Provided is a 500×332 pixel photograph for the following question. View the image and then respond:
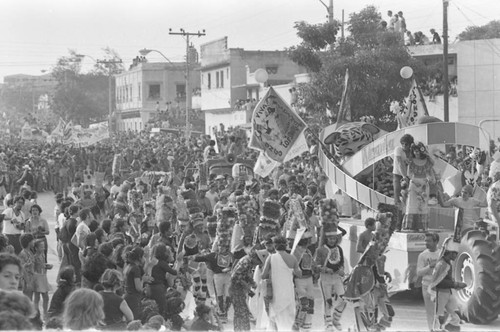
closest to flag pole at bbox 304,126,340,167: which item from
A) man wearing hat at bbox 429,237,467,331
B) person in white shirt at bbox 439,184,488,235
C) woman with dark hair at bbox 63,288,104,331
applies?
person in white shirt at bbox 439,184,488,235

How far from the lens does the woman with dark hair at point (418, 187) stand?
1454 cm

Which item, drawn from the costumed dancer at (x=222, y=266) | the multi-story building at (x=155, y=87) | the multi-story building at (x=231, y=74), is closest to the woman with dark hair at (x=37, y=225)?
the costumed dancer at (x=222, y=266)

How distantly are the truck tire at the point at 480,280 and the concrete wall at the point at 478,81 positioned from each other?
88.3 feet

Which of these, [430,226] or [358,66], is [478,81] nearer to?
[358,66]

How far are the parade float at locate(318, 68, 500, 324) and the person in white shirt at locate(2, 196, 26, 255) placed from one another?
5079mm

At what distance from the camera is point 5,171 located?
1383 inches

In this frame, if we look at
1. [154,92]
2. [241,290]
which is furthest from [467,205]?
[154,92]

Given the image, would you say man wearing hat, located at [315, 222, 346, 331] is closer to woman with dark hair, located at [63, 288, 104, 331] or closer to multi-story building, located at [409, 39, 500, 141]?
woman with dark hair, located at [63, 288, 104, 331]

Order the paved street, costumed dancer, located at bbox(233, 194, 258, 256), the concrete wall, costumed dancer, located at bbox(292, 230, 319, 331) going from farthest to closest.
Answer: the concrete wall, costumed dancer, located at bbox(233, 194, 258, 256), the paved street, costumed dancer, located at bbox(292, 230, 319, 331)

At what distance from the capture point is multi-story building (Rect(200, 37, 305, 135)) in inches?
2486

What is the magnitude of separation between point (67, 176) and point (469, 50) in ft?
52.6

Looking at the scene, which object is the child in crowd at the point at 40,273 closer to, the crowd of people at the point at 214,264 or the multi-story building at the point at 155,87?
the crowd of people at the point at 214,264

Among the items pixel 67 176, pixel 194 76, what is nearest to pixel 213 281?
pixel 67 176

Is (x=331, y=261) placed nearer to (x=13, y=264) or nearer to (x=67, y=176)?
(x=13, y=264)
